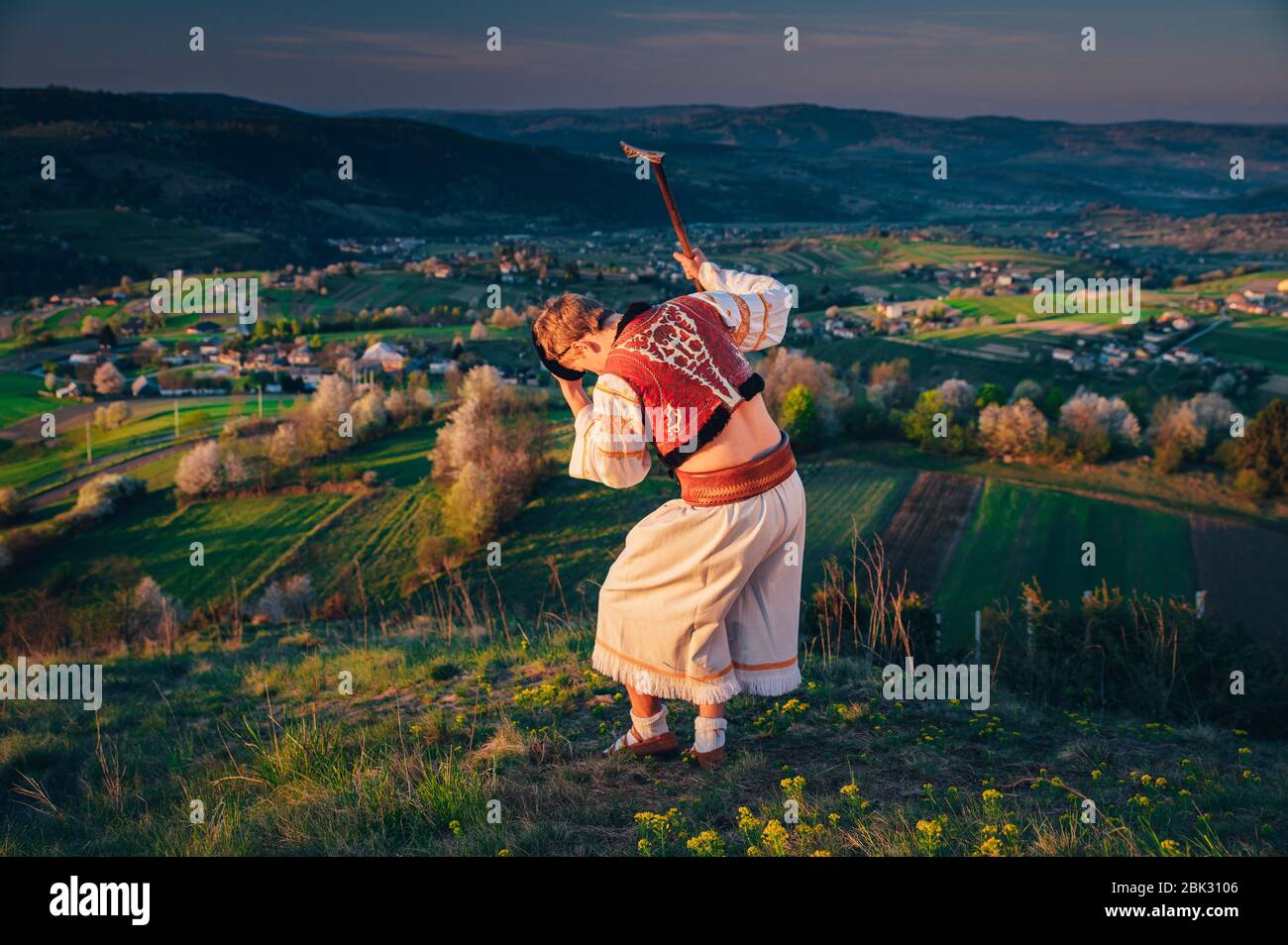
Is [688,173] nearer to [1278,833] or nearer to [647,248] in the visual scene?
[647,248]

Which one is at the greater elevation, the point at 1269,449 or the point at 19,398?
the point at 19,398

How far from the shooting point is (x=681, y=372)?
4090 millimetres

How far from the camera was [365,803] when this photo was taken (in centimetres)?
414

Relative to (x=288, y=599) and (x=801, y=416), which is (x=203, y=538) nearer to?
(x=288, y=599)

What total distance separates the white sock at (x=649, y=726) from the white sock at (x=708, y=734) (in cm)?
20

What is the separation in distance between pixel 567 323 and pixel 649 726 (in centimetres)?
215


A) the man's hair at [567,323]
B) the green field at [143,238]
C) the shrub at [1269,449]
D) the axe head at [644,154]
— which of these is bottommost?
the shrub at [1269,449]

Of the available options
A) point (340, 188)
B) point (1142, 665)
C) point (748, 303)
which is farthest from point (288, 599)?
point (340, 188)

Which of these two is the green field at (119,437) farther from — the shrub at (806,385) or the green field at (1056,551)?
the green field at (1056,551)

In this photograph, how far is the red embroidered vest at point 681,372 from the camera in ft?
13.3

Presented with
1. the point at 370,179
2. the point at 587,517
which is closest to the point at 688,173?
the point at 370,179

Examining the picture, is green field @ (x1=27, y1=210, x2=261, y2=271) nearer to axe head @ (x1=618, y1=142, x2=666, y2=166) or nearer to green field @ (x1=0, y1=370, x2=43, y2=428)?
green field @ (x1=0, y1=370, x2=43, y2=428)

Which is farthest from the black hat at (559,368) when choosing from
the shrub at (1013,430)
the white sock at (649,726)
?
the shrub at (1013,430)
